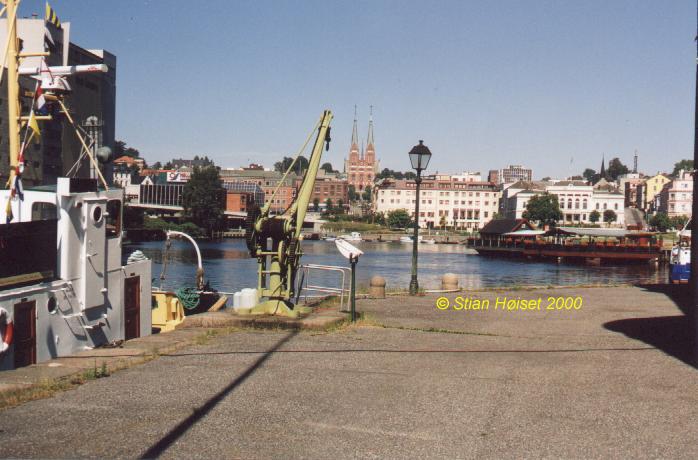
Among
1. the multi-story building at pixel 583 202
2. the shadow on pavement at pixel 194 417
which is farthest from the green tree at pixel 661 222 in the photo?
the shadow on pavement at pixel 194 417

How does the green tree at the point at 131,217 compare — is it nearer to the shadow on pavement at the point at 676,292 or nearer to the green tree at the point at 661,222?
the shadow on pavement at the point at 676,292

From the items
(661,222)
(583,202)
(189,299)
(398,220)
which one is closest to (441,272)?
(189,299)

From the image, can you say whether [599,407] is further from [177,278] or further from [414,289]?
[177,278]

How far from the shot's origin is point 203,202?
149500 millimetres

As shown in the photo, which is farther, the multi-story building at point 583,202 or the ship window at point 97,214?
the multi-story building at point 583,202

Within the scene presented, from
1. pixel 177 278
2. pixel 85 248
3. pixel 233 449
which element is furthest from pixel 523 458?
pixel 177 278

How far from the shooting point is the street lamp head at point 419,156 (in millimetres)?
21891

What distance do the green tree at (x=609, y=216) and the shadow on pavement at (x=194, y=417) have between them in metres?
186

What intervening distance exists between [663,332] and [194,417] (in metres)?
9.67

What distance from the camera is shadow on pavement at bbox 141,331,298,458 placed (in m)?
6.12

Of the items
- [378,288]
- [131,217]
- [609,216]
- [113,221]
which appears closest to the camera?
[113,221]

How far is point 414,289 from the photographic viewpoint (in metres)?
21.7

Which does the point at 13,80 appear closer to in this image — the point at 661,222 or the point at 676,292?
the point at 676,292

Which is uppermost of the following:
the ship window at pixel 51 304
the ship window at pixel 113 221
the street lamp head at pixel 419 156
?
the street lamp head at pixel 419 156
